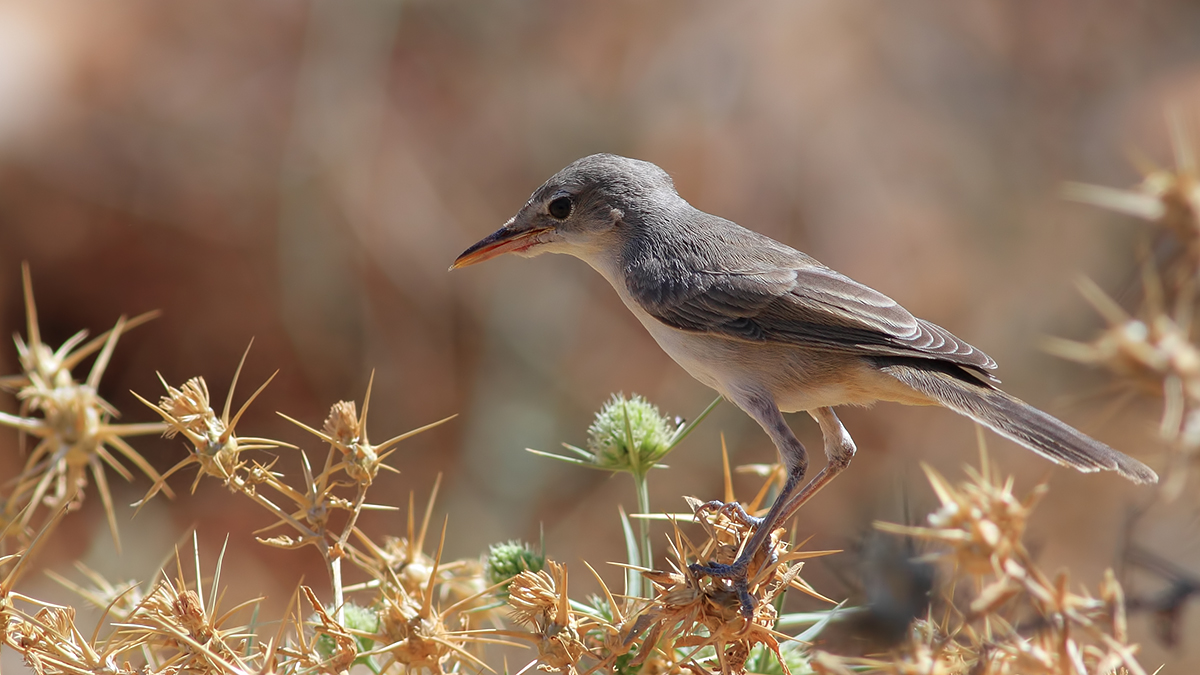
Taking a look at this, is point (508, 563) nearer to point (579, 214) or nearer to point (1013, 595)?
→ point (1013, 595)

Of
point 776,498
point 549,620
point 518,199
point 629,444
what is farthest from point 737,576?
point 518,199

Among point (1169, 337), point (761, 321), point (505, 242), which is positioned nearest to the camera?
point (1169, 337)

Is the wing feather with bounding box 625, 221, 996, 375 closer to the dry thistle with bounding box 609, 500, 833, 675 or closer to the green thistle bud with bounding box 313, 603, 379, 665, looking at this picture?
the dry thistle with bounding box 609, 500, 833, 675

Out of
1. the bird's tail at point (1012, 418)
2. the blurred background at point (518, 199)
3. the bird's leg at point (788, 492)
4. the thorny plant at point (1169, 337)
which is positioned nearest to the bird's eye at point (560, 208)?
the bird's leg at point (788, 492)

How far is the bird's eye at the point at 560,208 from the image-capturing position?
12.1 ft

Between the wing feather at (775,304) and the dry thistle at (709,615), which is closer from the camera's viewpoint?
the dry thistle at (709,615)

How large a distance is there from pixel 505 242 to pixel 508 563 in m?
1.59

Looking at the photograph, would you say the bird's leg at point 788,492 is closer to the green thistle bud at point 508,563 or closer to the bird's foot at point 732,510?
the bird's foot at point 732,510

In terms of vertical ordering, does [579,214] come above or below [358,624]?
above

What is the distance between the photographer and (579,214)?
Result: 3703 mm

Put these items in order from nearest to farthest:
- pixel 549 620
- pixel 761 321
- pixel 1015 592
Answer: pixel 1015 592 < pixel 549 620 < pixel 761 321

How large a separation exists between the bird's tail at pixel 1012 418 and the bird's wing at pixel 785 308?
0.07 meters

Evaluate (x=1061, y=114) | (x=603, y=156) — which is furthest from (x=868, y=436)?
(x=603, y=156)

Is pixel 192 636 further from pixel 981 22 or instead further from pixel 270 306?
pixel 981 22
